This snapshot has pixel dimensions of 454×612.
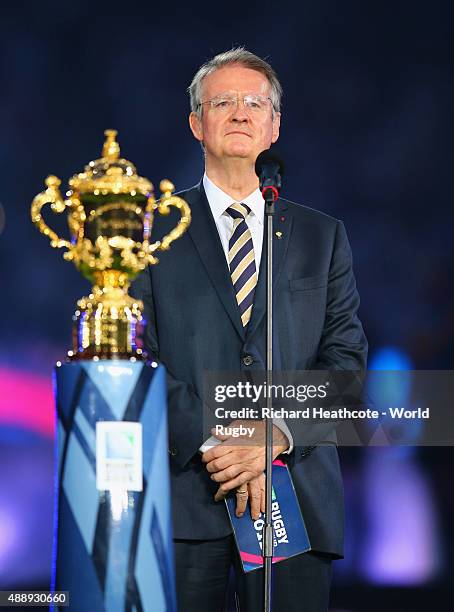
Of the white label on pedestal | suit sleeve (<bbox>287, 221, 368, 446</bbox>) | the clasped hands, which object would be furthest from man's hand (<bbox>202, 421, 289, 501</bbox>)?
the white label on pedestal

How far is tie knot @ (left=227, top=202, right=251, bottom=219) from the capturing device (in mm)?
2396

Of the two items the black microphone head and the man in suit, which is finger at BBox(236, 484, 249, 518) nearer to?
the man in suit

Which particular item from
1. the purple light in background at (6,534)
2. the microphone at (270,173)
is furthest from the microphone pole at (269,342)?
the purple light in background at (6,534)

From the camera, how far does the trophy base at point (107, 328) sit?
1438 mm

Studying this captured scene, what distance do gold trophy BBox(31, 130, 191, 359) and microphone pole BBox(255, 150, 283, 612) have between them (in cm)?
41

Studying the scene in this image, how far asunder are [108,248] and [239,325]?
82 centimetres

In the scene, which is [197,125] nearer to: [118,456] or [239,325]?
[239,325]

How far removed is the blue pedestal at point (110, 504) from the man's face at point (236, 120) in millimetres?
1060

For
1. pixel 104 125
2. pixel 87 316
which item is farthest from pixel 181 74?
pixel 87 316

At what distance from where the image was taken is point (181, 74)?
3652mm

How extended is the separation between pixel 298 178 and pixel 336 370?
1.56 metres

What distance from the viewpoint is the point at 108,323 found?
1445 millimetres

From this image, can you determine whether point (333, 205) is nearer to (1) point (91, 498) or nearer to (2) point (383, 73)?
(2) point (383, 73)

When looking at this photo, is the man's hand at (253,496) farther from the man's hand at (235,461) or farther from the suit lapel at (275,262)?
the suit lapel at (275,262)
